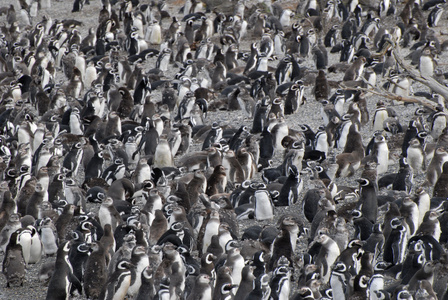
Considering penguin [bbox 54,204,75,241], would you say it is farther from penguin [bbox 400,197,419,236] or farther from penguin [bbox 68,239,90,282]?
penguin [bbox 400,197,419,236]

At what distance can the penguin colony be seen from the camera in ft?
27.3

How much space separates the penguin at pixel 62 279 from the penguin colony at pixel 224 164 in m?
0.02

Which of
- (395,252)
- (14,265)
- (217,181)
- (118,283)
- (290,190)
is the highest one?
(118,283)

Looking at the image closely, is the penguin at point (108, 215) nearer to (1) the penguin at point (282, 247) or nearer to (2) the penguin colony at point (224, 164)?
(2) the penguin colony at point (224, 164)

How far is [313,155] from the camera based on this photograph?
12500 mm

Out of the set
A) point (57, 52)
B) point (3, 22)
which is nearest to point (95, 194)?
point (57, 52)

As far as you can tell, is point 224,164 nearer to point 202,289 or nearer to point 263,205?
point 263,205

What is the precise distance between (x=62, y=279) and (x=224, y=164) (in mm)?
4641

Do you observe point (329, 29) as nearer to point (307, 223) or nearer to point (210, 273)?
point (307, 223)

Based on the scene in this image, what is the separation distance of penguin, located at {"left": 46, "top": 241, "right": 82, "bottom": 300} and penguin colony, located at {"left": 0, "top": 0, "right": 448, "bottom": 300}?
22 millimetres

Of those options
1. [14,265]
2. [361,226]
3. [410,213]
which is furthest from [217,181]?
[14,265]

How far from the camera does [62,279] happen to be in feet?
26.5

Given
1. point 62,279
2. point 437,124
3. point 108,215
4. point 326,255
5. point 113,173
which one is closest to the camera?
point 62,279

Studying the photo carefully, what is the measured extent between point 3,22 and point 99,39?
621 centimetres
